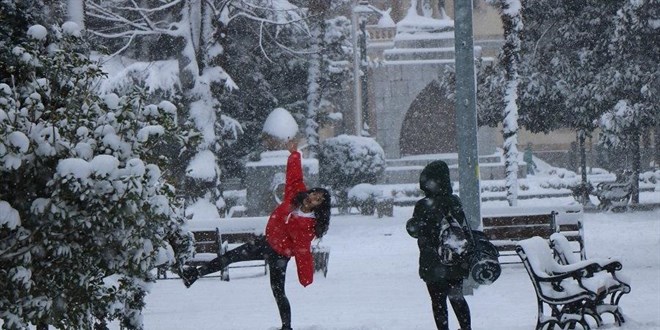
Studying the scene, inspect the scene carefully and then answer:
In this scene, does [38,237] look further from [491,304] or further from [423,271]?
[491,304]

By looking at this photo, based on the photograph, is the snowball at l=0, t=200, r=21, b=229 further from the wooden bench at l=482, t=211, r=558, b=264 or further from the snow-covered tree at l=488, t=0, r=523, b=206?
the snow-covered tree at l=488, t=0, r=523, b=206

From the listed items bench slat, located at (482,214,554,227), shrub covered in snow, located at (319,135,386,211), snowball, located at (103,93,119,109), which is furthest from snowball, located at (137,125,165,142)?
shrub covered in snow, located at (319,135,386,211)

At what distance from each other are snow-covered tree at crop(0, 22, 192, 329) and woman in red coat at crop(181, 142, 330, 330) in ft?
7.33

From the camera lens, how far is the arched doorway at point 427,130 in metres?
41.9

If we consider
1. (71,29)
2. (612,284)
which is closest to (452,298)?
(612,284)

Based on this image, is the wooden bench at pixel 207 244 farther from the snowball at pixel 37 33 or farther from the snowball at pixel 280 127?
the snowball at pixel 280 127

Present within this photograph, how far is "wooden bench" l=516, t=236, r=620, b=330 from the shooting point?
29.1ft

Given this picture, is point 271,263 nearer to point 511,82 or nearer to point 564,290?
point 564,290

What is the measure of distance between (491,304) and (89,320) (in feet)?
20.2

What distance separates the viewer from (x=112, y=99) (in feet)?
21.9

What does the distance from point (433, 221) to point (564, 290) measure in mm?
1969

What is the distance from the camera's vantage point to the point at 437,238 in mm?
7930

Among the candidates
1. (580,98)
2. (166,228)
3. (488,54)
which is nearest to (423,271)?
(166,228)

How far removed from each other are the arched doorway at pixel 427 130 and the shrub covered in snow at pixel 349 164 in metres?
15.3
